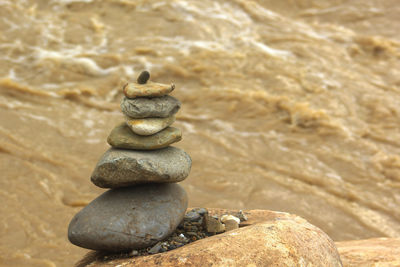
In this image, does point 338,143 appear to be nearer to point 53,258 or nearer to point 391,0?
point 53,258

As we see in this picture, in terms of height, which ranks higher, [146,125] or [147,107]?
[147,107]

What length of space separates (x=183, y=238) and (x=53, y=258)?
2.57m

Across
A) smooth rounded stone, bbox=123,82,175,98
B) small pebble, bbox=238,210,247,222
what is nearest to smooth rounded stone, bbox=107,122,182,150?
smooth rounded stone, bbox=123,82,175,98

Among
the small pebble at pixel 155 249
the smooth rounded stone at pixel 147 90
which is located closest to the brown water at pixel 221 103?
the small pebble at pixel 155 249

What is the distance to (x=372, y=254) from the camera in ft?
12.3

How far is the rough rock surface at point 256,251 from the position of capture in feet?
8.47

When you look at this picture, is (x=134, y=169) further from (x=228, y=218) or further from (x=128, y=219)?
(x=228, y=218)

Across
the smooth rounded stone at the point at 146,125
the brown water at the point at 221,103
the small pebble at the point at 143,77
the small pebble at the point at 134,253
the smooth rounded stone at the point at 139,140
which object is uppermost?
the small pebble at the point at 143,77

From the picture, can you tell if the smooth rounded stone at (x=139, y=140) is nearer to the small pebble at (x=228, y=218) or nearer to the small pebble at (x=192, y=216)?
the small pebble at (x=192, y=216)

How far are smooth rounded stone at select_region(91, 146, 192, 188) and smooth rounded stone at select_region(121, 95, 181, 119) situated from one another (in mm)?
275

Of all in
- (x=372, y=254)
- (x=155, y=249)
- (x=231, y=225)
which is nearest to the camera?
(x=155, y=249)

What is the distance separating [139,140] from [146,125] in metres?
0.12

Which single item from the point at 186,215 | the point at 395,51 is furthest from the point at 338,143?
the point at 186,215

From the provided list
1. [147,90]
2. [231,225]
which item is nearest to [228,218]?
[231,225]
